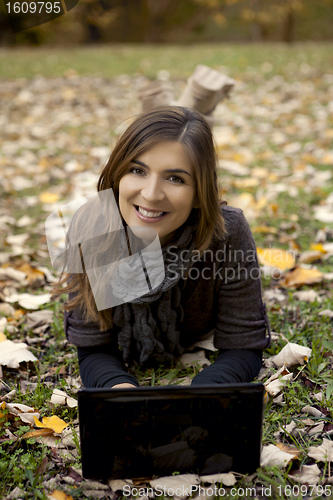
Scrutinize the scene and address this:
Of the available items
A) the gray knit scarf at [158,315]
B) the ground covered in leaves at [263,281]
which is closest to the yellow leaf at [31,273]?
the ground covered in leaves at [263,281]

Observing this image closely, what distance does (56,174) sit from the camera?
4488 mm

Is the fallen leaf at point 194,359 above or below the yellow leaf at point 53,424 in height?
below

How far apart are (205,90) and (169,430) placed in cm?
184

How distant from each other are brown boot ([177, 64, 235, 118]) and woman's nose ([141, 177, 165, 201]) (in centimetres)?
117

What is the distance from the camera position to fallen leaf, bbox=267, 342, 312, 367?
6.03 feet

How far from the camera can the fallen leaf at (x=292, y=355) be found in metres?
1.84

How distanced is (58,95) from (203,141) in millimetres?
6432

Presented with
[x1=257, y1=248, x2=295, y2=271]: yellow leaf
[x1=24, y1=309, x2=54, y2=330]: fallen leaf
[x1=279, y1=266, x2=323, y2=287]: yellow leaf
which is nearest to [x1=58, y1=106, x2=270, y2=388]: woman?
[x1=24, y1=309, x2=54, y2=330]: fallen leaf

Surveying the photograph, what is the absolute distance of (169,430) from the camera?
4.47 ft

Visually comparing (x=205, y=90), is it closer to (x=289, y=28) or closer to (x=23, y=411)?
(x=23, y=411)

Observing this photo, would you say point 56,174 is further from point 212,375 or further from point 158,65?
point 158,65

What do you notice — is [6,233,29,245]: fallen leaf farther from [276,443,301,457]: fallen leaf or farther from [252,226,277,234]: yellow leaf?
[276,443,301,457]: fallen leaf

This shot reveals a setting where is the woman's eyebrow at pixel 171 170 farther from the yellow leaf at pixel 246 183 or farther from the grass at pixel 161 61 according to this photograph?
the grass at pixel 161 61

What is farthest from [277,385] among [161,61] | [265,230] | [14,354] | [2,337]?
[161,61]
